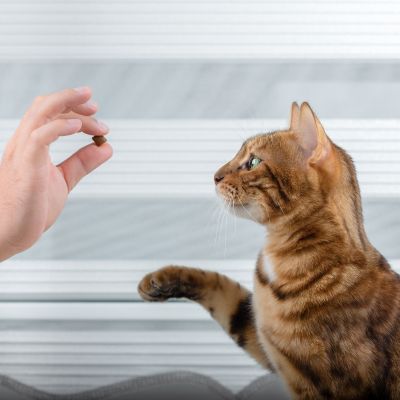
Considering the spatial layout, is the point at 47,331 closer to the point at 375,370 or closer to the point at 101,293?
the point at 101,293

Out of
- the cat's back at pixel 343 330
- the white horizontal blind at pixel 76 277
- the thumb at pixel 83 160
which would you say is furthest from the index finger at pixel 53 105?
the white horizontal blind at pixel 76 277

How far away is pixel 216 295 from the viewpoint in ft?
4.20

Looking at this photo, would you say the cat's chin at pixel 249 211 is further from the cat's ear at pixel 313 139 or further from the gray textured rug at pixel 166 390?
the gray textured rug at pixel 166 390

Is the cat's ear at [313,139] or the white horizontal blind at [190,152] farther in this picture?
the white horizontal blind at [190,152]

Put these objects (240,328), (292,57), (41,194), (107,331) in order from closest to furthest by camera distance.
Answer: (41,194)
(240,328)
(292,57)
(107,331)

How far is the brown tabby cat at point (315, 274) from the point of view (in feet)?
3.57

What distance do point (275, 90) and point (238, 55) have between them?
128 millimetres

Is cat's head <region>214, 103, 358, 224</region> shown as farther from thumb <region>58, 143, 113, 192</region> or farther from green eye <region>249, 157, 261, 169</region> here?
thumb <region>58, 143, 113, 192</region>

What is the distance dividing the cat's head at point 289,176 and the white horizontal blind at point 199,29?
55cm

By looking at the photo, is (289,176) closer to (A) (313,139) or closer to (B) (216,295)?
(A) (313,139)

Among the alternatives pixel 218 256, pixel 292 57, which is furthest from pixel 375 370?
pixel 292 57

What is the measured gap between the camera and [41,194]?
1068 mm

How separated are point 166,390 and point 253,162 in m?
0.55

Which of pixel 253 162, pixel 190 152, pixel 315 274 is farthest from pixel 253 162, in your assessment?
pixel 190 152
